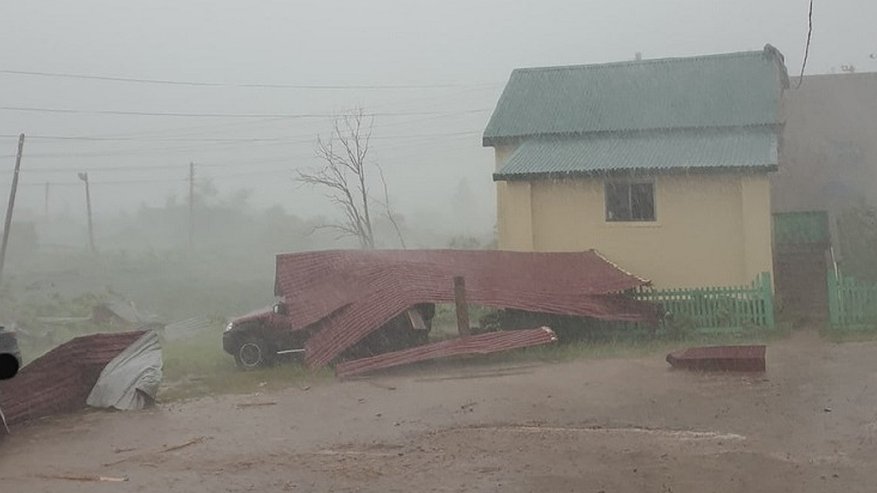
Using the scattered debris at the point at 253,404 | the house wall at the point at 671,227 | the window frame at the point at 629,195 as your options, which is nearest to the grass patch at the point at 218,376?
the scattered debris at the point at 253,404

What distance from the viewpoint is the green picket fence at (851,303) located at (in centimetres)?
1642

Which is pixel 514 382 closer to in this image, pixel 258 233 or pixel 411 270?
pixel 411 270

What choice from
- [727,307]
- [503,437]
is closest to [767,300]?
[727,307]

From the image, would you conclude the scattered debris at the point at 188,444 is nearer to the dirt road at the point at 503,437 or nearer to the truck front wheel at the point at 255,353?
the dirt road at the point at 503,437

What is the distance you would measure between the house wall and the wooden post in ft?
18.4

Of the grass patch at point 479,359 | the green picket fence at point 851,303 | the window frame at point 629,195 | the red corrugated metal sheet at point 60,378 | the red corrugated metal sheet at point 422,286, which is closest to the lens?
the red corrugated metal sheet at point 60,378

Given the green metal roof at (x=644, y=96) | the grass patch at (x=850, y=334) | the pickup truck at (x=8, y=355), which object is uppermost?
the green metal roof at (x=644, y=96)

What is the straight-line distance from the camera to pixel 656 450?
28.6 feet

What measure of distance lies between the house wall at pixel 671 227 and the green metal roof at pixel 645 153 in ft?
1.17

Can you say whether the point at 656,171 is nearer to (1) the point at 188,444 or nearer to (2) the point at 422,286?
(2) the point at 422,286

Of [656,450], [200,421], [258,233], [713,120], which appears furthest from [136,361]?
[258,233]

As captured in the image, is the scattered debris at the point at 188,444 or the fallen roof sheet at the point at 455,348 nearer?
the scattered debris at the point at 188,444

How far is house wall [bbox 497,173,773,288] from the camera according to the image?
19.7 m

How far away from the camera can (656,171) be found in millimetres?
20172
